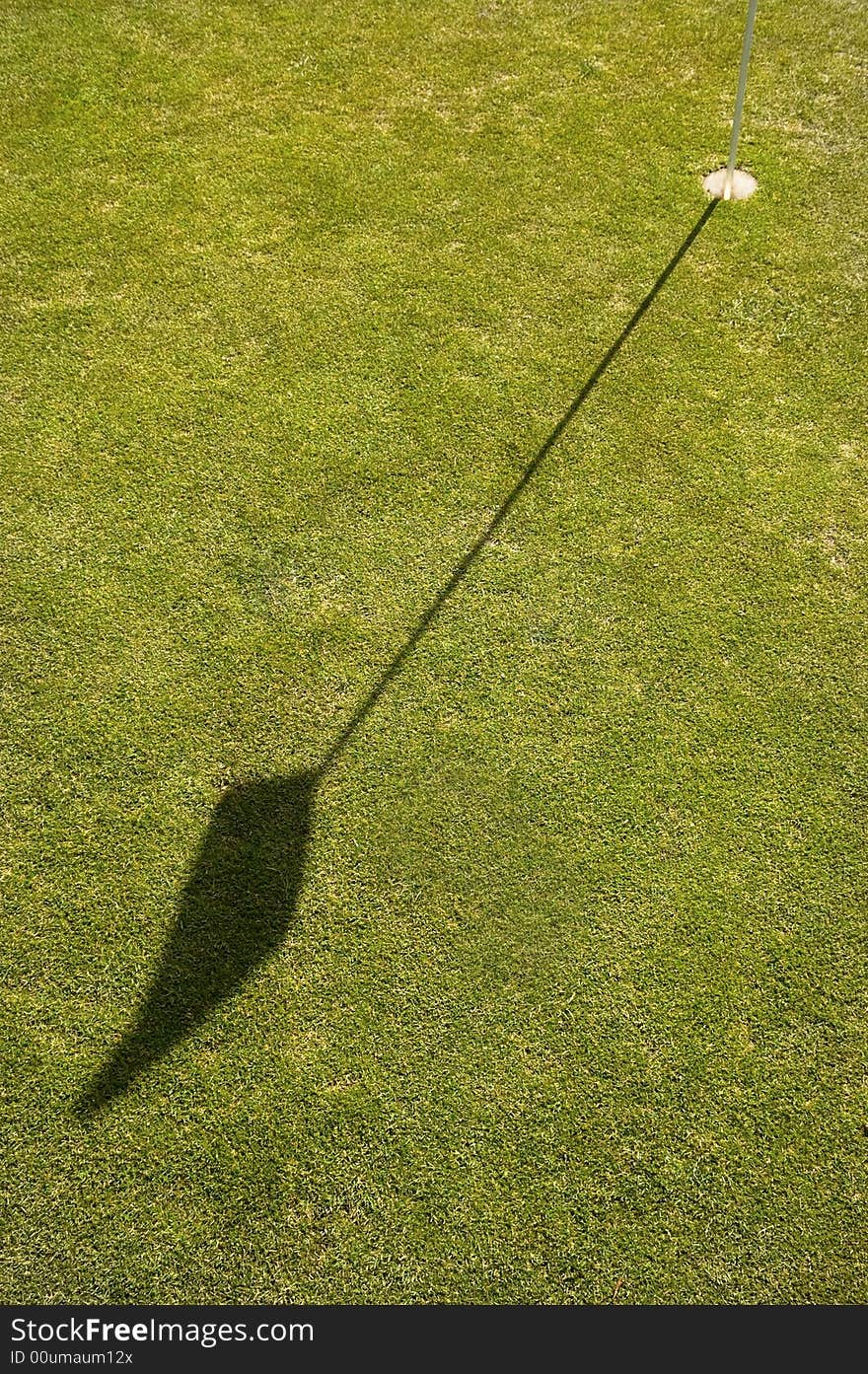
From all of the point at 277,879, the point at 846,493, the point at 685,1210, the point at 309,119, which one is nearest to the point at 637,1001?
the point at 685,1210

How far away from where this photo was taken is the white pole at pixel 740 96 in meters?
5.47

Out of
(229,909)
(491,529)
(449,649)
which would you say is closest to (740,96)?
(491,529)

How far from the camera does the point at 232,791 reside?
473cm

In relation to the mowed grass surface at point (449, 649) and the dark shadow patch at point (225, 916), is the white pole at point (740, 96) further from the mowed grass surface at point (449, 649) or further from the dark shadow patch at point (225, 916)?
the dark shadow patch at point (225, 916)

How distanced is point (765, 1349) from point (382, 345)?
17.3ft

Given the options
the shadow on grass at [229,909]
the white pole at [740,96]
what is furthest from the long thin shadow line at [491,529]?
the white pole at [740,96]

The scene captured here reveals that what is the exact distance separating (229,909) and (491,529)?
7.78 ft

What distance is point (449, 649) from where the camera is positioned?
A: 5.04 metres

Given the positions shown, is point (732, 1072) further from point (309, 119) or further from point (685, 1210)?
point (309, 119)

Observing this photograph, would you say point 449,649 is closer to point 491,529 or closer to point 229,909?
point 491,529

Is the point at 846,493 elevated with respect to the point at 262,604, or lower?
elevated

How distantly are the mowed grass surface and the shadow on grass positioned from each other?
0.08m

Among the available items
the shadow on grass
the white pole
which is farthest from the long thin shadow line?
the white pole

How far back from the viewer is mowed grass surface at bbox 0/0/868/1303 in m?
3.95
